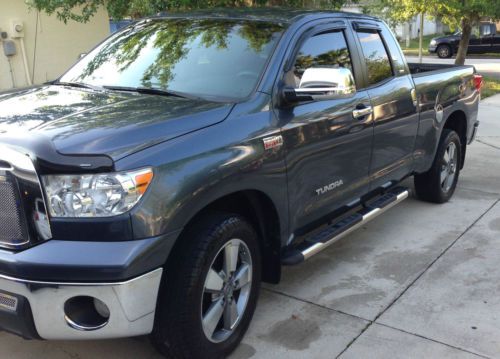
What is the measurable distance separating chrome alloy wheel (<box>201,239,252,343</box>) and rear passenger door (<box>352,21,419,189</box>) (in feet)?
5.36

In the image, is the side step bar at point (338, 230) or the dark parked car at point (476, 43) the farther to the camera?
the dark parked car at point (476, 43)

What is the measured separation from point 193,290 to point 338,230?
1591mm

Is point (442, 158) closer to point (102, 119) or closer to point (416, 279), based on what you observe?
point (416, 279)

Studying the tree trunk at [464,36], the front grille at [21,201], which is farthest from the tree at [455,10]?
the front grille at [21,201]

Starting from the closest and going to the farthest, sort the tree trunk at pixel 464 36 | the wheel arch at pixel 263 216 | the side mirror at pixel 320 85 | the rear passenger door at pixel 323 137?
the wheel arch at pixel 263 216 < the side mirror at pixel 320 85 < the rear passenger door at pixel 323 137 < the tree trunk at pixel 464 36

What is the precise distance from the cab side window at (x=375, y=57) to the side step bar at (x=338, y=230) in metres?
0.98

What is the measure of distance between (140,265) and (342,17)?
2.75m

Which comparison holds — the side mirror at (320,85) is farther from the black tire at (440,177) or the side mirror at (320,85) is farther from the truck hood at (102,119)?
the black tire at (440,177)

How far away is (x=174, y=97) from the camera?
3441 mm

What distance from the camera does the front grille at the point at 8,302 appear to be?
8.46 feet

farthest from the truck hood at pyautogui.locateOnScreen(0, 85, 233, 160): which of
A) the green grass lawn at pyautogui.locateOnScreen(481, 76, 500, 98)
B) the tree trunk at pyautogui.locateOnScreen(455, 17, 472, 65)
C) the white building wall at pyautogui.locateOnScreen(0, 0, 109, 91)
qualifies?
Answer: the tree trunk at pyautogui.locateOnScreen(455, 17, 472, 65)

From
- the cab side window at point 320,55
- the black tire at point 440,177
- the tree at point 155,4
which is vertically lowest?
the black tire at point 440,177

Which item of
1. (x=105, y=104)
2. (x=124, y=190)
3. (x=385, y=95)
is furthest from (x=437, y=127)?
(x=124, y=190)

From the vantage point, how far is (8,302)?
260cm
